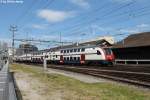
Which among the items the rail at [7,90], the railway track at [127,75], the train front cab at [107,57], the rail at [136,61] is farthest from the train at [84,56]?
the rail at [7,90]

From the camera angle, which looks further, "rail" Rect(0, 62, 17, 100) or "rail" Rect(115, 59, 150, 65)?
"rail" Rect(115, 59, 150, 65)

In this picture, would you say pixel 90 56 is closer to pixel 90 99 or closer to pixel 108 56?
pixel 108 56

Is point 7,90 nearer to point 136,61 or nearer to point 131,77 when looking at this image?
point 131,77

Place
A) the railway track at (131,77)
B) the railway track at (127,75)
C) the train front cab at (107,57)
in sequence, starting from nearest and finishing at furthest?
the railway track at (131,77) < the railway track at (127,75) < the train front cab at (107,57)

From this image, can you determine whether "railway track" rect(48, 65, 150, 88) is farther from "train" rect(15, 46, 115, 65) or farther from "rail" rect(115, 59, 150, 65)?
"rail" rect(115, 59, 150, 65)

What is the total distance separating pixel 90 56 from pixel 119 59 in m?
17.7

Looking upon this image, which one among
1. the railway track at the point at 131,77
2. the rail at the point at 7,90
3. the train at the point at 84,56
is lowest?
the rail at the point at 7,90

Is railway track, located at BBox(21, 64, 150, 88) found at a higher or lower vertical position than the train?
lower

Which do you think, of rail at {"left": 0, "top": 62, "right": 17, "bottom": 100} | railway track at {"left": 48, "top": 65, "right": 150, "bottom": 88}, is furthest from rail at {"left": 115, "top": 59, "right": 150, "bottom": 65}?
rail at {"left": 0, "top": 62, "right": 17, "bottom": 100}

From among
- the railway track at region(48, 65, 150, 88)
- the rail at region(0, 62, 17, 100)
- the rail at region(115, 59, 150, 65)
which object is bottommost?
the rail at region(0, 62, 17, 100)

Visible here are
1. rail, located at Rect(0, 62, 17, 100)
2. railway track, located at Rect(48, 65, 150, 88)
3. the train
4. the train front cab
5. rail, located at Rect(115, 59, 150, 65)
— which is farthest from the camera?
rail, located at Rect(115, 59, 150, 65)

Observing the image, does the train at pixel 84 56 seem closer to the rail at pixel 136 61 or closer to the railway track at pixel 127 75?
the rail at pixel 136 61

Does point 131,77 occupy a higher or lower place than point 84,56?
lower

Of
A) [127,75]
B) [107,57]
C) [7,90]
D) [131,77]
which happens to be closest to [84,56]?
[107,57]
